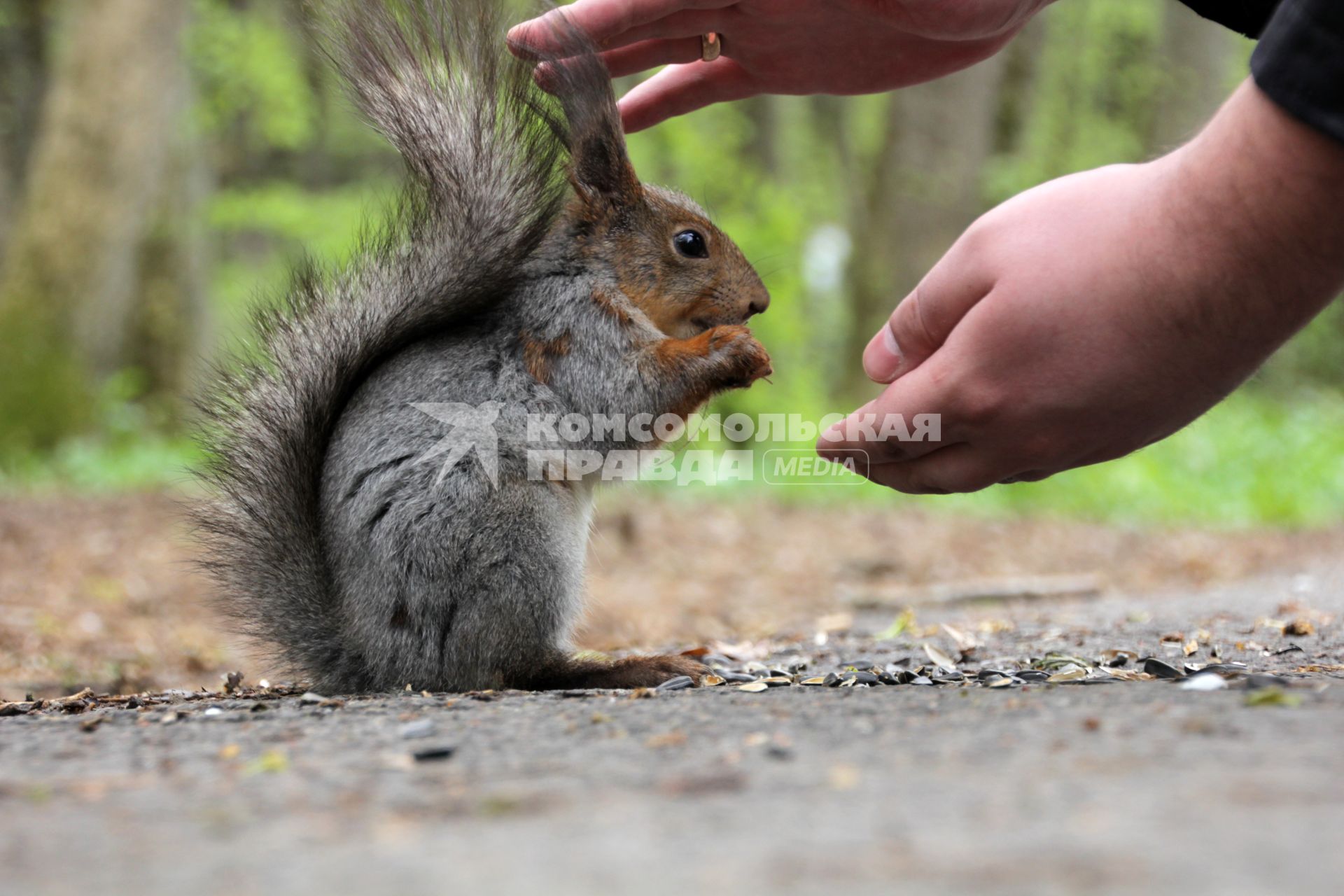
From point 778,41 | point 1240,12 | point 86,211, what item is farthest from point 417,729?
point 86,211

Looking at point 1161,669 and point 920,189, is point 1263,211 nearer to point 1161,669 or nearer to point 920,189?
point 1161,669

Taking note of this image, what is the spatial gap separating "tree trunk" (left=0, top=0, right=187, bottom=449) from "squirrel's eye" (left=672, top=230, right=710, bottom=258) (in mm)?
5219

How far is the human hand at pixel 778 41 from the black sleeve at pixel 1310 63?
804 millimetres

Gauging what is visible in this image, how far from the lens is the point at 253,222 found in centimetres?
1097

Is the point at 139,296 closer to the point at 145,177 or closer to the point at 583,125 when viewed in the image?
the point at 145,177

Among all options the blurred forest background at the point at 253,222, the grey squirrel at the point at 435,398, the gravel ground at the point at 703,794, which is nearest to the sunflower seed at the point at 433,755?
the gravel ground at the point at 703,794

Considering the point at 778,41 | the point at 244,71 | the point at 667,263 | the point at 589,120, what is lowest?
the point at 667,263

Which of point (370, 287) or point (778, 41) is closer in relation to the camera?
point (370, 287)

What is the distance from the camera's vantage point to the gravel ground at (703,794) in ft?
3.07

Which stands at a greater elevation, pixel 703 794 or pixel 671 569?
pixel 671 569

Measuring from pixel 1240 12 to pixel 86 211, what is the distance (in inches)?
264

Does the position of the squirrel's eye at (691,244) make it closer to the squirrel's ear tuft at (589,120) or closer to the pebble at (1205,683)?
the squirrel's ear tuft at (589,120)

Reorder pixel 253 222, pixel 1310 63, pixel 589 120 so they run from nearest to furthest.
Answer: pixel 1310 63
pixel 589 120
pixel 253 222

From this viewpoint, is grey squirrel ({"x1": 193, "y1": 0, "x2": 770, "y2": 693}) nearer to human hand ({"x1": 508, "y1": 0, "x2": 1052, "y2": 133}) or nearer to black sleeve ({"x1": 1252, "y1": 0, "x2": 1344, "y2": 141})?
human hand ({"x1": 508, "y1": 0, "x2": 1052, "y2": 133})
